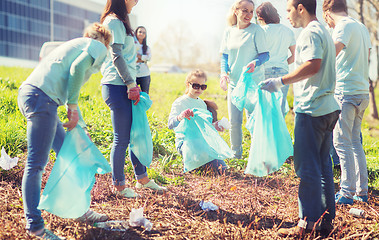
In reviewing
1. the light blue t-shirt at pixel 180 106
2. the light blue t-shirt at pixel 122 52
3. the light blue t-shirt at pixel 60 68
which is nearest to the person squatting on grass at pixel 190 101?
the light blue t-shirt at pixel 180 106

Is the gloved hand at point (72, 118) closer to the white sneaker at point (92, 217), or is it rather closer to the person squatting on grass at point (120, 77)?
the person squatting on grass at point (120, 77)

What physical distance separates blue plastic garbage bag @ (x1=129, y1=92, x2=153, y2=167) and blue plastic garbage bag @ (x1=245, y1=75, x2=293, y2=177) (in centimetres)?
94

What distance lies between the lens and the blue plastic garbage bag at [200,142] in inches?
150

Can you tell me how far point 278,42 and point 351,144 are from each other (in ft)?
6.04

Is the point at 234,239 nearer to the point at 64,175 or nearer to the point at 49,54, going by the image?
the point at 64,175

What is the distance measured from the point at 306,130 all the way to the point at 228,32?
2.15 metres

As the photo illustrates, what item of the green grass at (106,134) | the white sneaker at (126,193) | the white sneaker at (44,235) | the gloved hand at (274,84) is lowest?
the green grass at (106,134)

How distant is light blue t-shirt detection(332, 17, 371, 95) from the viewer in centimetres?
319

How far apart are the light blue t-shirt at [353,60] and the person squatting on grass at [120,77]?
175 centimetres

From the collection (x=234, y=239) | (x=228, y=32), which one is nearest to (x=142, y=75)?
(x=228, y=32)

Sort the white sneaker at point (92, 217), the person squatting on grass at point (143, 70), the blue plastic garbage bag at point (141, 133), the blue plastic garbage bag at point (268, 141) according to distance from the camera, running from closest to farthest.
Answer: the white sneaker at point (92, 217) → the blue plastic garbage bag at point (268, 141) → the blue plastic garbage bag at point (141, 133) → the person squatting on grass at point (143, 70)

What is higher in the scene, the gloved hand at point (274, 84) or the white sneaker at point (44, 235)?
the gloved hand at point (274, 84)

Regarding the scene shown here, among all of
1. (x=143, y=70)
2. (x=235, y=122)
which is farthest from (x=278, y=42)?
(x=143, y=70)

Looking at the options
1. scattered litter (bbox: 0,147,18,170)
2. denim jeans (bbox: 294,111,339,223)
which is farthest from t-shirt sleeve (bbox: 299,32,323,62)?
scattered litter (bbox: 0,147,18,170)
